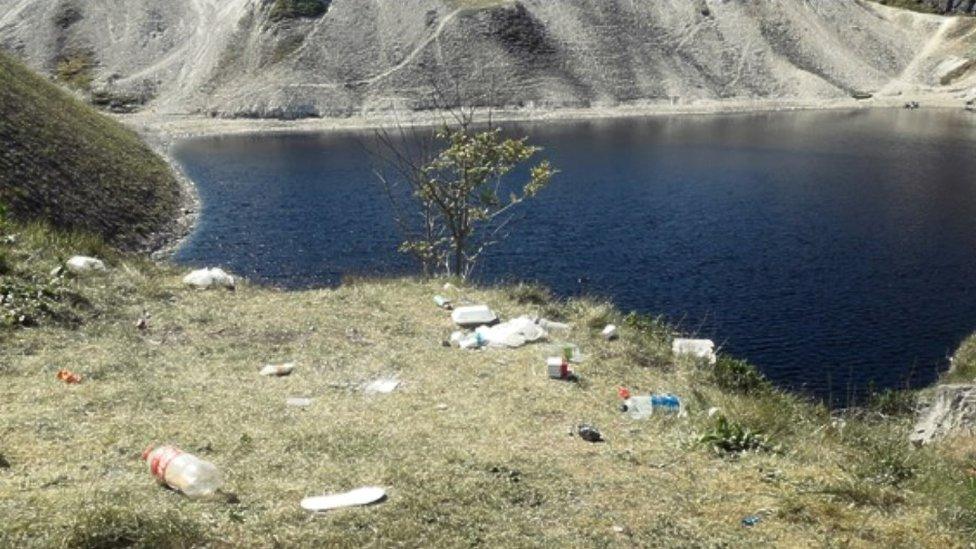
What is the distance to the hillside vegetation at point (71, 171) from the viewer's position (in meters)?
36.2

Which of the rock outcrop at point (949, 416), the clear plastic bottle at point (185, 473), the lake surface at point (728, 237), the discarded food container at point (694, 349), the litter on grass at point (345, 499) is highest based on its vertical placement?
the clear plastic bottle at point (185, 473)

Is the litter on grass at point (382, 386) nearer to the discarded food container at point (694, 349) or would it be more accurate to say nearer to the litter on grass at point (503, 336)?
the litter on grass at point (503, 336)

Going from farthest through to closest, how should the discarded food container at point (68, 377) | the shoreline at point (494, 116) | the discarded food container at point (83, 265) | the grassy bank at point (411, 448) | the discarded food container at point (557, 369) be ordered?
the shoreline at point (494, 116), the discarded food container at point (83, 265), the discarded food container at point (557, 369), the discarded food container at point (68, 377), the grassy bank at point (411, 448)

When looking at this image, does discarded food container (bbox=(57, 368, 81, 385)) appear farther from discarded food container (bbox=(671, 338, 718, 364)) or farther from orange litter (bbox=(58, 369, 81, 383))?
discarded food container (bbox=(671, 338, 718, 364))

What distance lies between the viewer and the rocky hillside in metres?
118

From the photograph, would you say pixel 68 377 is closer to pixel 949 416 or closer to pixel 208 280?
pixel 208 280

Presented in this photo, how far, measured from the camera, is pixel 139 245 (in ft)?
140

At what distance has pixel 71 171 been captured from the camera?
41.5 meters

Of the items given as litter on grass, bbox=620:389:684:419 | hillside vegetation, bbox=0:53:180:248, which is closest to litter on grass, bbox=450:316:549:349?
litter on grass, bbox=620:389:684:419

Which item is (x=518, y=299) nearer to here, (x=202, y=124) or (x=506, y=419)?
(x=506, y=419)

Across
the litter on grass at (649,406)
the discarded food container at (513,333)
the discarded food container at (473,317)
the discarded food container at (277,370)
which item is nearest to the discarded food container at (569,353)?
the discarded food container at (513,333)

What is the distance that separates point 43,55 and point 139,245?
9643 cm

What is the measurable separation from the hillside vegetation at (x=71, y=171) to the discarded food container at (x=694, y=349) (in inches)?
962

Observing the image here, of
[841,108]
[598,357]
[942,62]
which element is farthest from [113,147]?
[942,62]
